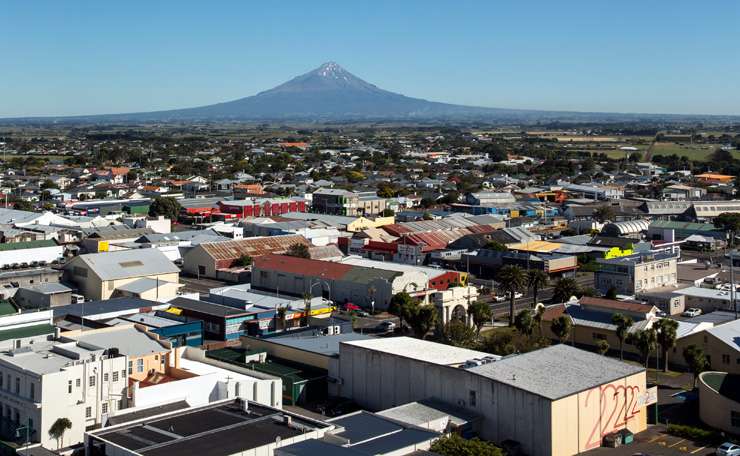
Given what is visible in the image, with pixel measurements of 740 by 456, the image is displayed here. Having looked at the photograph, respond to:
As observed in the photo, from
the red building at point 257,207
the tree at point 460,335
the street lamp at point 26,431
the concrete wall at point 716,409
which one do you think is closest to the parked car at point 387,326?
the tree at point 460,335

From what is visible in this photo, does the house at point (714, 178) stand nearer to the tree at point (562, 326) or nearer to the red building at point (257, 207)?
the red building at point (257, 207)

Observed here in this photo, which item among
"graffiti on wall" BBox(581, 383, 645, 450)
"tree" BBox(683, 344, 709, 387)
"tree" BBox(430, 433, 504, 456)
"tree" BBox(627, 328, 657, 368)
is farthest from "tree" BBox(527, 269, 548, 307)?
"tree" BBox(430, 433, 504, 456)

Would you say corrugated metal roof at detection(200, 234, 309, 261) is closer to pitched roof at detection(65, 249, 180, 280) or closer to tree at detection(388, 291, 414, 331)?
pitched roof at detection(65, 249, 180, 280)

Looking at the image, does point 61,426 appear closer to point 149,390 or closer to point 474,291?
point 149,390

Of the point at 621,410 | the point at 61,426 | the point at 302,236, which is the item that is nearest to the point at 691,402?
the point at 621,410

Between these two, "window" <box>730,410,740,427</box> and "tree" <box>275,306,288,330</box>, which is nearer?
"window" <box>730,410,740,427</box>

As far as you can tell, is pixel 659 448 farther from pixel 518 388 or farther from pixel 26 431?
pixel 26 431
